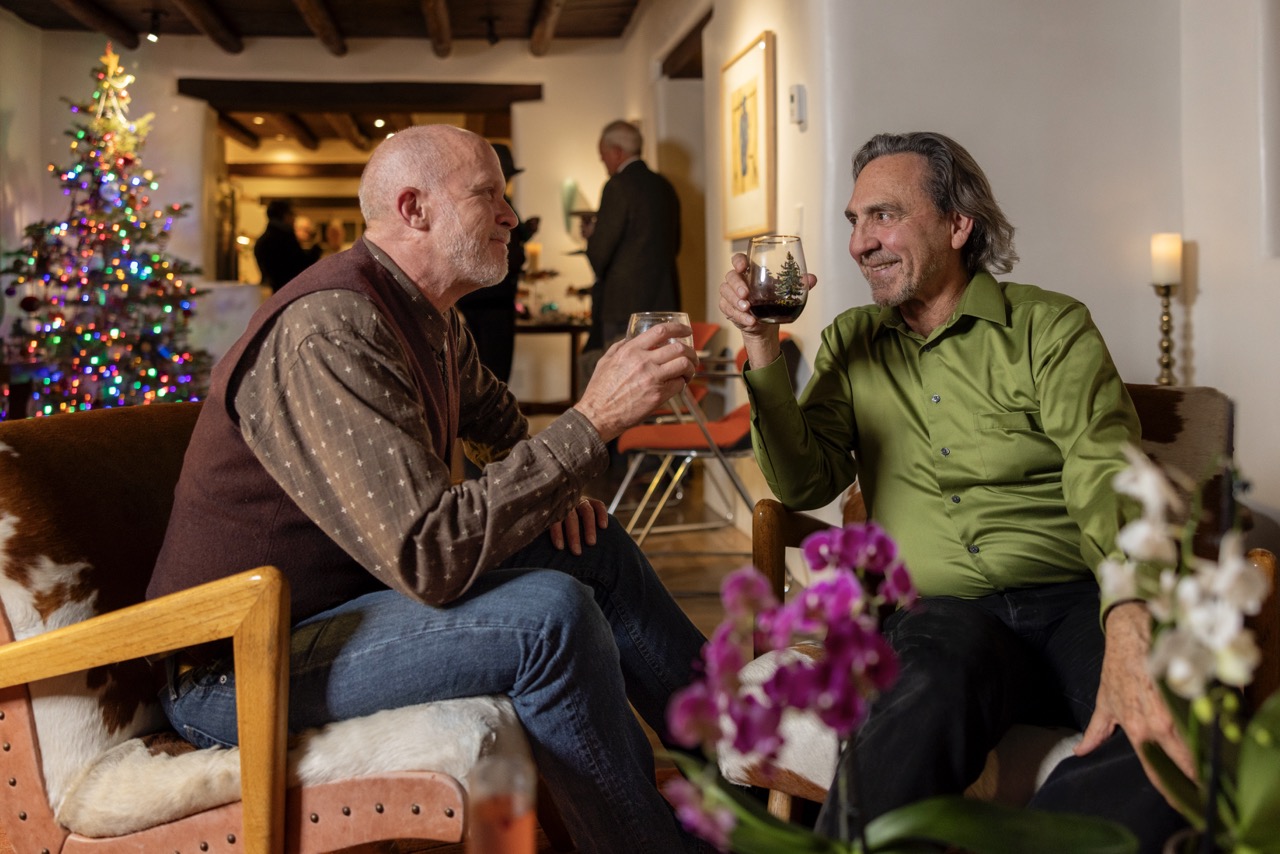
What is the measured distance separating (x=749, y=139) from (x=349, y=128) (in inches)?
319

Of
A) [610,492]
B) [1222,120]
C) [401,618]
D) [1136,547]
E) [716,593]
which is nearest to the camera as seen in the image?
[1136,547]

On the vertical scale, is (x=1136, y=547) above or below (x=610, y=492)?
above

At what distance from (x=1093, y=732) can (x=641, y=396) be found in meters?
0.67

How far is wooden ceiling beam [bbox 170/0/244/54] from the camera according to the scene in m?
7.39

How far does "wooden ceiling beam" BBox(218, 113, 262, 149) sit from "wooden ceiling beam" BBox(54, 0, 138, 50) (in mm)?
2762

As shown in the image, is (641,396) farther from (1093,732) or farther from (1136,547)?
(1136,547)

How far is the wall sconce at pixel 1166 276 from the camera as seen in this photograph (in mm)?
3262

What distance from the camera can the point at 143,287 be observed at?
22.2 feet

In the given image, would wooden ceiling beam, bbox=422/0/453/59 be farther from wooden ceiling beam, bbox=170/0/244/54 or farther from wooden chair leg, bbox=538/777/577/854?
wooden chair leg, bbox=538/777/577/854

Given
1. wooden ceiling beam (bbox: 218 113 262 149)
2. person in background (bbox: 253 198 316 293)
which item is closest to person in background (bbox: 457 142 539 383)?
person in background (bbox: 253 198 316 293)

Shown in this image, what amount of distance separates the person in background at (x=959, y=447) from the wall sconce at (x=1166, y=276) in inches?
61.4

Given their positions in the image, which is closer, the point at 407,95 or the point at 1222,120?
the point at 1222,120

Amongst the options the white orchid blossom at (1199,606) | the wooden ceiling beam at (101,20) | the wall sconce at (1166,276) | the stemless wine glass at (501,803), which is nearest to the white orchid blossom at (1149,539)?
the white orchid blossom at (1199,606)

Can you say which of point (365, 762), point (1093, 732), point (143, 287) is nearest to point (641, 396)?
point (365, 762)
